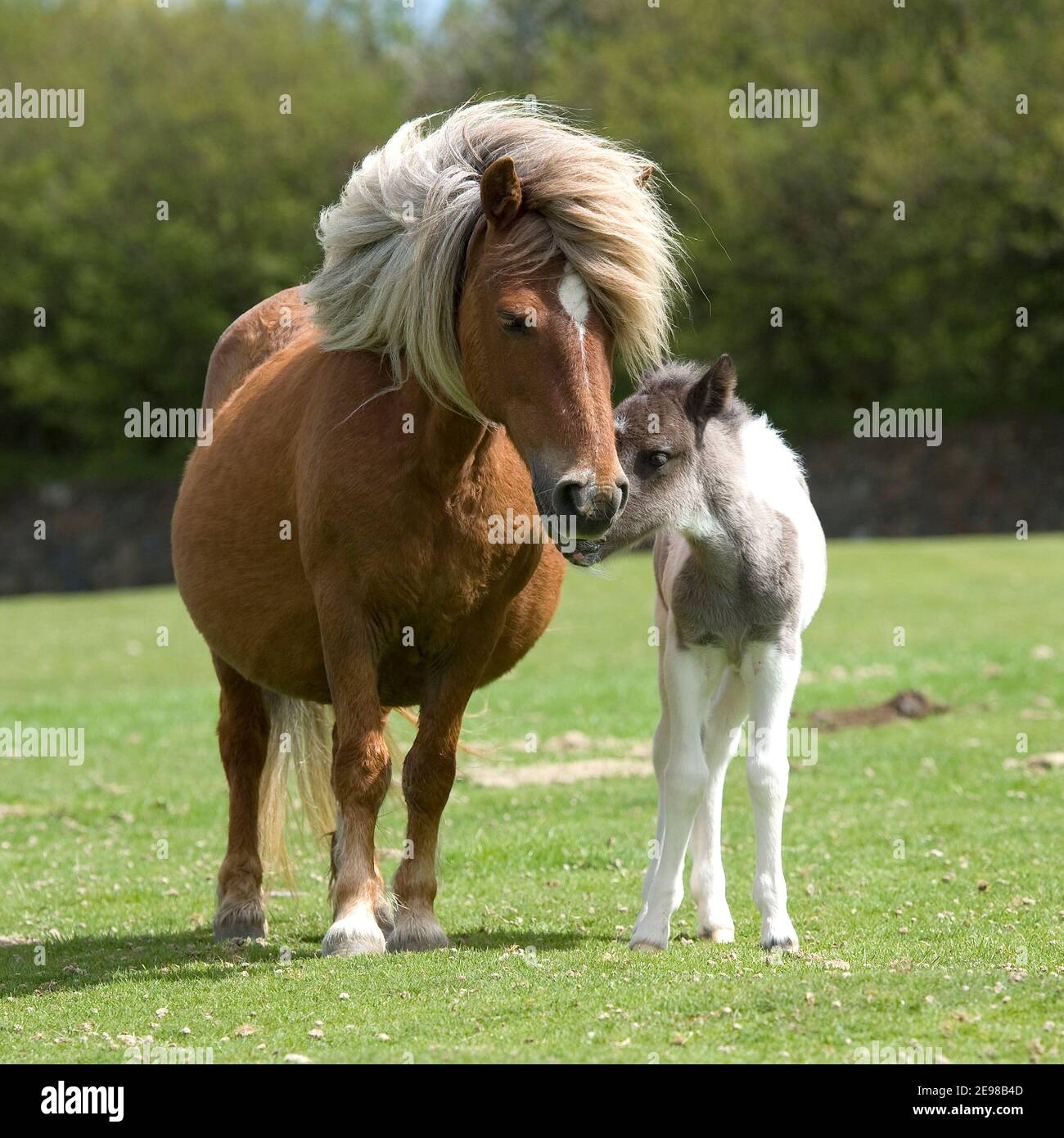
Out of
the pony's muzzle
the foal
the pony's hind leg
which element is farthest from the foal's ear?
the pony's hind leg

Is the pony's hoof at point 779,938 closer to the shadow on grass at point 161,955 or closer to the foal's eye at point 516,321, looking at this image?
the shadow on grass at point 161,955

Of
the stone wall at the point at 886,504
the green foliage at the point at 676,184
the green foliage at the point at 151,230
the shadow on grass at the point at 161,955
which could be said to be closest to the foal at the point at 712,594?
the shadow on grass at the point at 161,955

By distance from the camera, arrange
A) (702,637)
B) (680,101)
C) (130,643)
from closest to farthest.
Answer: (702,637) → (130,643) → (680,101)

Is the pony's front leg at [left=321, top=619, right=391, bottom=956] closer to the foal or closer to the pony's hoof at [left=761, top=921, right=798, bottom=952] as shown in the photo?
the foal

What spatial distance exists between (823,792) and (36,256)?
4318cm

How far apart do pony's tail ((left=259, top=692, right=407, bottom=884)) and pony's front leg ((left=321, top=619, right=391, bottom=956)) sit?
1503 millimetres

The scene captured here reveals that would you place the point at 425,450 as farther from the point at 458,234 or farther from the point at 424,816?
the point at 424,816

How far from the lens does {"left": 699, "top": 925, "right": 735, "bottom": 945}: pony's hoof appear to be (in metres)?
Result: 6.76

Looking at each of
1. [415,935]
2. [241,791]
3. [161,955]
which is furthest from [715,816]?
[161,955]

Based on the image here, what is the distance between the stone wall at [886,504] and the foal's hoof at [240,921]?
35141mm

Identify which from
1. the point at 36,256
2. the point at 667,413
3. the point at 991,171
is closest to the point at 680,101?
the point at 991,171

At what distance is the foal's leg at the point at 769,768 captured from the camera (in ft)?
21.0

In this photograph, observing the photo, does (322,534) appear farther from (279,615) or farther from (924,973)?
(924,973)
